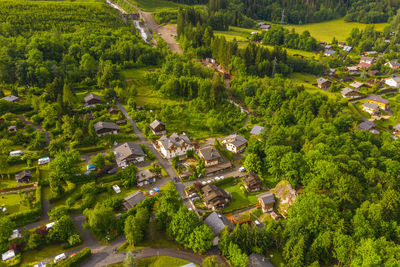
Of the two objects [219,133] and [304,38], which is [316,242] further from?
[304,38]

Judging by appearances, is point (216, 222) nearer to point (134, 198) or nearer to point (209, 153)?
point (134, 198)

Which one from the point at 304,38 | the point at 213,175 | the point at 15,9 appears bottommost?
the point at 213,175

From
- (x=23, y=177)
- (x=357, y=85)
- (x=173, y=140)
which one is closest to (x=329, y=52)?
(x=357, y=85)

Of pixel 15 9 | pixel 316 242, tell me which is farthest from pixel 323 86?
pixel 15 9

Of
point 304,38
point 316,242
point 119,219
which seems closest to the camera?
point 316,242

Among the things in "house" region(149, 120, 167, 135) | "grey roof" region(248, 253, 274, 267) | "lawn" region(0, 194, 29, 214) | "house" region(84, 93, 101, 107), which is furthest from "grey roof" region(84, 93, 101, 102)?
"grey roof" region(248, 253, 274, 267)
